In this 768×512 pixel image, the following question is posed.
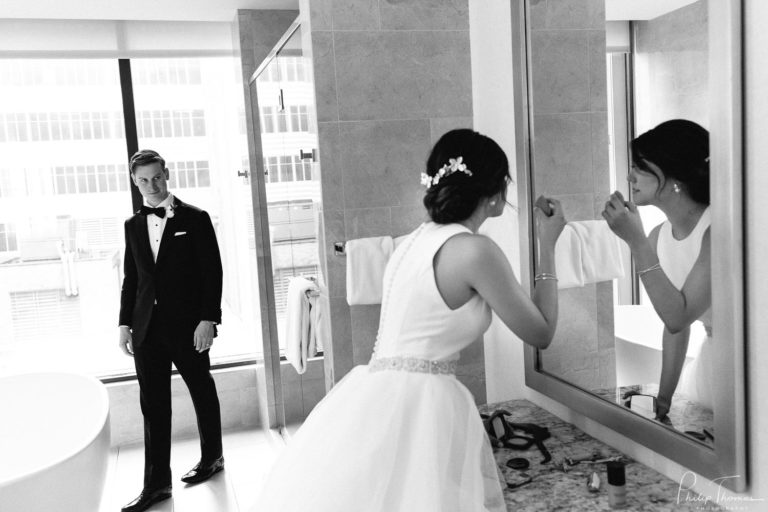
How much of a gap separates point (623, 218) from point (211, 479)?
2685mm

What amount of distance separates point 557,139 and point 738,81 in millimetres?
589

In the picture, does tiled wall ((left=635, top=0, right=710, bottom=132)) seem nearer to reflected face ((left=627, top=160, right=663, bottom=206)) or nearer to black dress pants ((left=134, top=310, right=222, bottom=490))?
reflected face ((left=627, top=160, right=663, bottom=206))

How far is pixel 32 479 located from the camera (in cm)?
220

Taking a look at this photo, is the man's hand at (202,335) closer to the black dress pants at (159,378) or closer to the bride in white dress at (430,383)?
the black dress pants at (159,378)

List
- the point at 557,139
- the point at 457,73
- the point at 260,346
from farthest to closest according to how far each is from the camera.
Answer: the point at 260,346 < the point at 457,73 < the point at 557,139

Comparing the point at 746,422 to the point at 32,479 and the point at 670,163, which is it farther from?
the point at 32,479

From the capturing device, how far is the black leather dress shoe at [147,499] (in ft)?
10.2

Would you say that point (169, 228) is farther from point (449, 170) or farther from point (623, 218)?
point (623, 218)

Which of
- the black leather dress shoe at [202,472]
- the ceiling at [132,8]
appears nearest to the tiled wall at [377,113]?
the black leather dress shoe at [202,472]

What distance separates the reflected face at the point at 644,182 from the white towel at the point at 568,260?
255 millimetres

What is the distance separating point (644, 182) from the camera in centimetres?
142

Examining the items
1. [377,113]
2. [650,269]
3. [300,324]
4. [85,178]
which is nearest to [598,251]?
[650,269]

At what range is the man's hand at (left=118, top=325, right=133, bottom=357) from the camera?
10.7ft

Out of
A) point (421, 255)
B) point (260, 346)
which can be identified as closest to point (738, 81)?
point (421, 255)
